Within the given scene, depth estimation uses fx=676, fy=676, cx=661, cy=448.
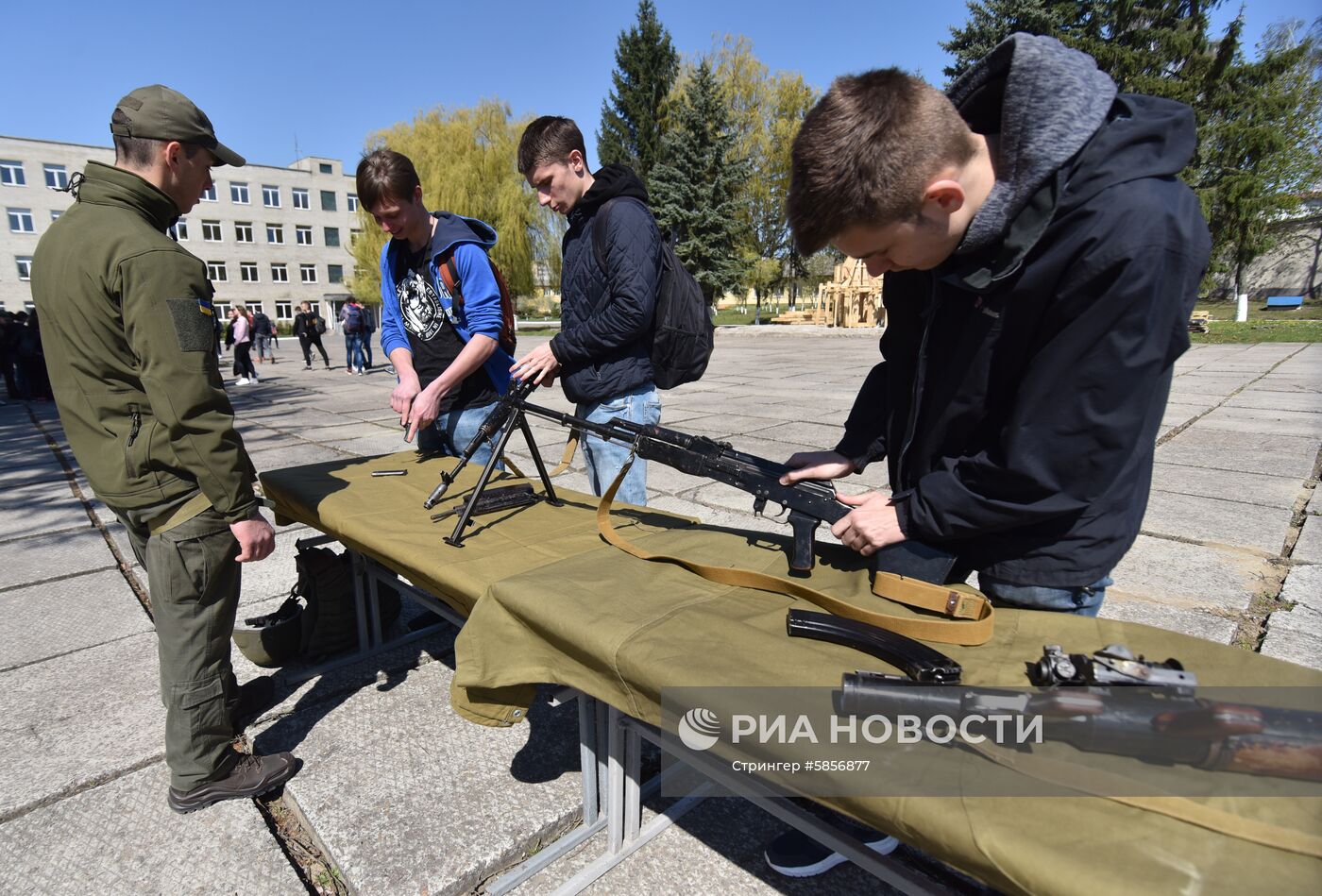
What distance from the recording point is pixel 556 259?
1438 inches

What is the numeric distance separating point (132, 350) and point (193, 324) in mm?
173

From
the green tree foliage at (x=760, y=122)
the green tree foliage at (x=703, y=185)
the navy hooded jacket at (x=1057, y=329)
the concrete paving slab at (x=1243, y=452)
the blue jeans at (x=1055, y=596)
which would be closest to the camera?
the navy hooded jacket at (x=1057, y=329)

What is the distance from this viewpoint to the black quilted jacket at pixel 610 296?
262 centimetres

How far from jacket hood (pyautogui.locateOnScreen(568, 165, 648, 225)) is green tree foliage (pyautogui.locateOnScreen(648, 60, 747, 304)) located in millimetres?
29625

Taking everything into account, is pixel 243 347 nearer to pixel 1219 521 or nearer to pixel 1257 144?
pixel 1219 521

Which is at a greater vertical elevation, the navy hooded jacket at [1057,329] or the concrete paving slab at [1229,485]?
the navy hooded jacket at [1057,329]

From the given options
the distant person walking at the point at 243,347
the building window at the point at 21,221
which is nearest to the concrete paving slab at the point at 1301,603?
the distant person walking at the point at 243,347

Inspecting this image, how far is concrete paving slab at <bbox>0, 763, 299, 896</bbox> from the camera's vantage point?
193cm

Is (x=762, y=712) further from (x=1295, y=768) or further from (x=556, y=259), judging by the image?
(x=556, y=259)

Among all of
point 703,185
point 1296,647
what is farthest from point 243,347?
point 703,185

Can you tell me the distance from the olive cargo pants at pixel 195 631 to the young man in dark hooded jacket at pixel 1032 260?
194 cm

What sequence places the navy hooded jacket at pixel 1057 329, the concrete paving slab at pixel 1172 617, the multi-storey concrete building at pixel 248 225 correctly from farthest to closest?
the multi-storey concrete building at pixel 248 225, the concrete paving slab at pixel 1172 617, the navy hooded jacket at pixel 1057 329

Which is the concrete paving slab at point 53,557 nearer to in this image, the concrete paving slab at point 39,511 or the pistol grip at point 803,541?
the concrete paving slab at point 39,511

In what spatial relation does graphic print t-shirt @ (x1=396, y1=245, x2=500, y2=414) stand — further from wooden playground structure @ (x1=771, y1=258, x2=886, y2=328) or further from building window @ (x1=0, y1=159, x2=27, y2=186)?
building window @ (x1=0, y1=159, x2=27, y2=186)
